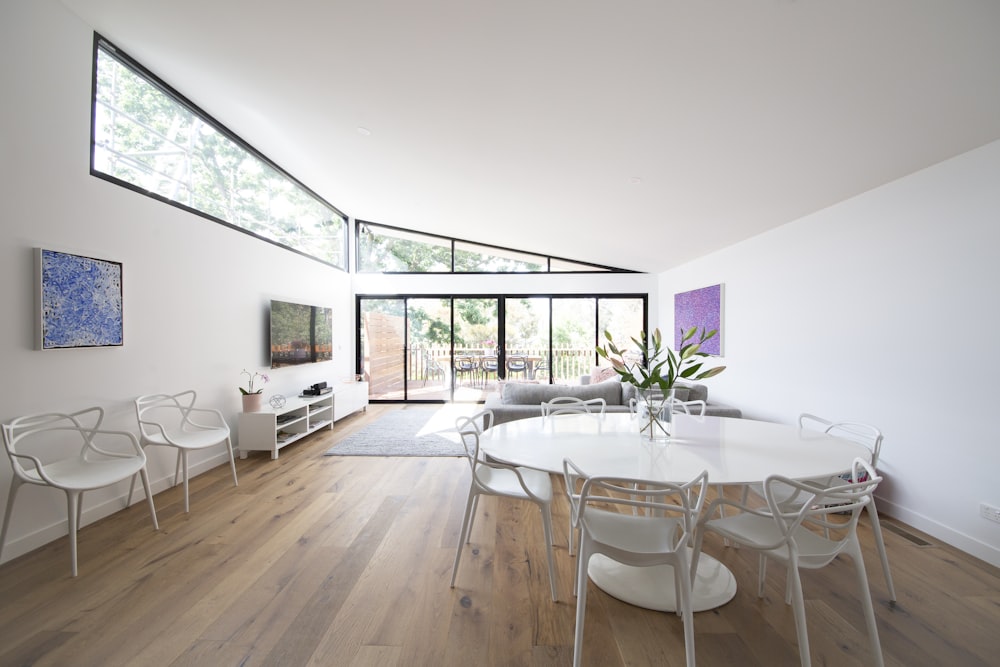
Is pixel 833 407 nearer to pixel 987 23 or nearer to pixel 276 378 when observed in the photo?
pixel 987 23

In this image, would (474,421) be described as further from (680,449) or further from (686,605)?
(686,605)

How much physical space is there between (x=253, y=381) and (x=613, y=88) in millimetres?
4161

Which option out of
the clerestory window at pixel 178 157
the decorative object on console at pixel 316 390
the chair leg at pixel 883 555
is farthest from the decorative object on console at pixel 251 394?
the chair leg at pixel 883 555

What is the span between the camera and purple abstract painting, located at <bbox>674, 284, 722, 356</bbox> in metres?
4.73

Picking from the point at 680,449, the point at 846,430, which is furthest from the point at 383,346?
the point at 846,430

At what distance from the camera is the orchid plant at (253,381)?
12.7 feet

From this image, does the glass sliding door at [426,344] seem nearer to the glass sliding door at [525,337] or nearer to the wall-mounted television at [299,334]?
the glass sliding door at [525,337]

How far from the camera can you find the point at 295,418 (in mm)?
4379

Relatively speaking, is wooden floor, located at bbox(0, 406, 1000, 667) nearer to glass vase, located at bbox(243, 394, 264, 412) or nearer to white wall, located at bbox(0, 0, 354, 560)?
white wall, located at bbox(0, 0, 354, 560)

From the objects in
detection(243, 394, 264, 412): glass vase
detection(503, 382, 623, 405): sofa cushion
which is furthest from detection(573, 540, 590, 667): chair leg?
detection(243, 394, 264, 412): glass vase

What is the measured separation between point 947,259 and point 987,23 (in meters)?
1.36

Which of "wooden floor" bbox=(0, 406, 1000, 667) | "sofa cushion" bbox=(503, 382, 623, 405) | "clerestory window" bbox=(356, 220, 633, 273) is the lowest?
"wooden floor" bbox=(0, 406, 1000, 667)

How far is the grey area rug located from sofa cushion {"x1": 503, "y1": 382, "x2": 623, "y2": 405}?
2.82 feet

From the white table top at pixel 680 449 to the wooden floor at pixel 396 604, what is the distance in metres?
0.69
